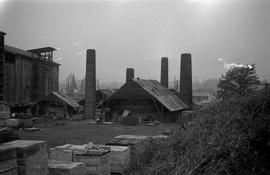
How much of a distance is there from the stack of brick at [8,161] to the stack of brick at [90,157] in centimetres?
227

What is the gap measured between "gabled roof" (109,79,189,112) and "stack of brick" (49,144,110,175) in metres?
21.0

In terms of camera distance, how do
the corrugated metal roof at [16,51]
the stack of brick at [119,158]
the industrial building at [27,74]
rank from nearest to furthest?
the stack of brick at [119,158] < the industrial building at [27,74] < the corrugated metal roof at [16,51]

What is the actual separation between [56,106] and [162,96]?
490 inches

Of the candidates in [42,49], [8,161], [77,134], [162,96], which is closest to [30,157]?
[8,161]

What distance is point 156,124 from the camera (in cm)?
2694

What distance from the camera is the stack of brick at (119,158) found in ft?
25.1

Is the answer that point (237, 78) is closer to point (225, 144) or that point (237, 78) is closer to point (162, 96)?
point (162, 96)

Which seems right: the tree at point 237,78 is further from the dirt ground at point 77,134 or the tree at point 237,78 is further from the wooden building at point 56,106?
the wooden building at point 56,106

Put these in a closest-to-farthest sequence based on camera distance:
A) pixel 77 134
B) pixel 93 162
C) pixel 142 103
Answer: pixel 93 162 → pixel 77 134 → pixel 142 103

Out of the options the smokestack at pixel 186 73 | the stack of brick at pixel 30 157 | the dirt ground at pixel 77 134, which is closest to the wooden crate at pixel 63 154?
the stack of brick at pixel 30 157

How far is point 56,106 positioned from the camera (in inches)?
1399

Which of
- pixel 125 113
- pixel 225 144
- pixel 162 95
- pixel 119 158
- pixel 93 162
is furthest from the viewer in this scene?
pixel 162 95

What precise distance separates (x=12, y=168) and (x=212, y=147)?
2.90 m

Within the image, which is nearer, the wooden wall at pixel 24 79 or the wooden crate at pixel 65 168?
the wooden crate at pixel 65 168
